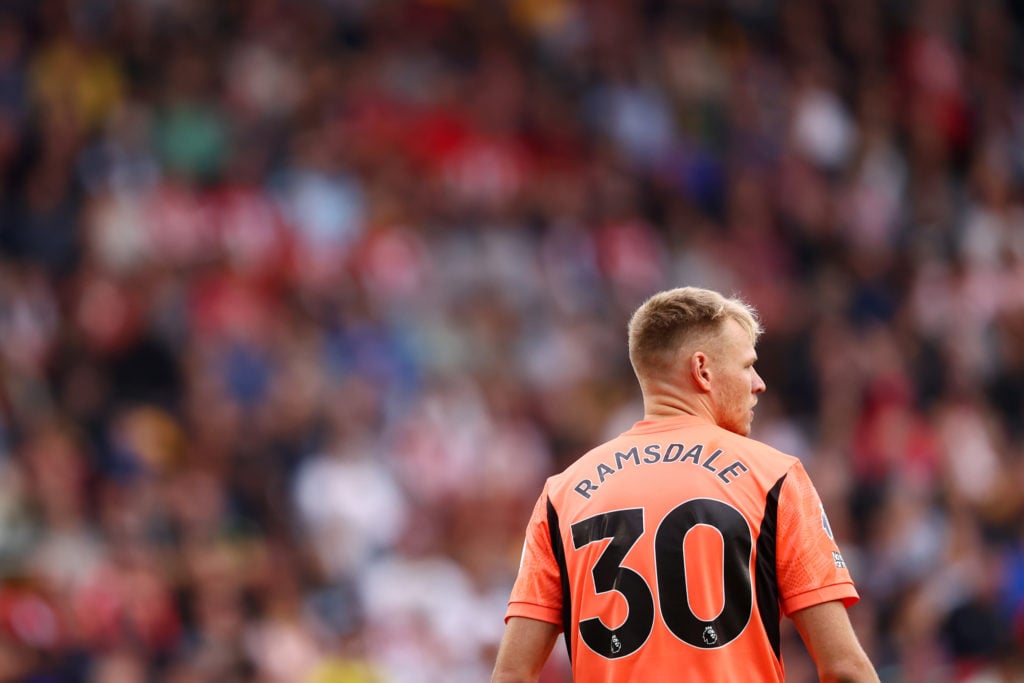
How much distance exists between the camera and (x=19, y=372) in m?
11.4

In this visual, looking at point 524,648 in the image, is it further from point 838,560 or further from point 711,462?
point 838,560

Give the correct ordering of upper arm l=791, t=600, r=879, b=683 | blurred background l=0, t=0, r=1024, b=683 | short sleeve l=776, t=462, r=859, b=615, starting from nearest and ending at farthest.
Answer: upper arm l=791, t=600, r=879, b=683 < short sleeve l=776, t=462, r=859, b=615 < blurred background l=0, t=0, r=1024, b=683

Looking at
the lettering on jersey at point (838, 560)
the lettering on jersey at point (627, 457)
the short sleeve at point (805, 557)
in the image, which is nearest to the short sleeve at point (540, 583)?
the lettering on jersey at point (627, 457)

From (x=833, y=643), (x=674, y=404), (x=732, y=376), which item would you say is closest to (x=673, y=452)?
(x=674, y=404)

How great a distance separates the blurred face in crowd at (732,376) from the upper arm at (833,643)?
57cm

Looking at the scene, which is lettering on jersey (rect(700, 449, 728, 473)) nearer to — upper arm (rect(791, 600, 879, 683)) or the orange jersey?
the orange jersey

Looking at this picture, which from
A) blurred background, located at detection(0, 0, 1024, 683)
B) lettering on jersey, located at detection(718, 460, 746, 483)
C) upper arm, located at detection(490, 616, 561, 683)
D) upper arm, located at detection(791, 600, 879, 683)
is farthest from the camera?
blurred background, located at detection(0, 0, 1024, 683)

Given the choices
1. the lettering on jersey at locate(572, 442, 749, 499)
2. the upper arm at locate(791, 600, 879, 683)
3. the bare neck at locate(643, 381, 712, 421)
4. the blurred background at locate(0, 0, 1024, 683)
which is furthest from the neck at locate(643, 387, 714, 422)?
the blurred background at locate(0, 0, 1024, 683)

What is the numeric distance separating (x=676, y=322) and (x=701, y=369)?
14 centimetres

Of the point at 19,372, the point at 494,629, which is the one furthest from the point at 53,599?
the point at 494,629

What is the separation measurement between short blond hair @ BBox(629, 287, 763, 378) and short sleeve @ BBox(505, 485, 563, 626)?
466 millimetres

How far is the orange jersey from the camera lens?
377cm

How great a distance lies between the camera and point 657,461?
4.00 m

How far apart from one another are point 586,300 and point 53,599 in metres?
5.21
